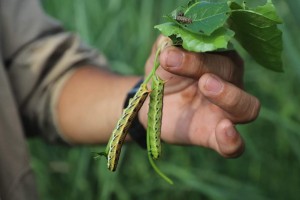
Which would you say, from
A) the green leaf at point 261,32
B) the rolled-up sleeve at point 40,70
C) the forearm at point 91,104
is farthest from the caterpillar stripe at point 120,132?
the rolled-up sleeve at point 40,70

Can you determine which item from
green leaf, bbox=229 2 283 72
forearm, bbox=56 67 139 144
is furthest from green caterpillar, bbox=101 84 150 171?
forearm, bbox=56 67 139 144

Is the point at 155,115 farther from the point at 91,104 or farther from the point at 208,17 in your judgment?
the point at 91,104

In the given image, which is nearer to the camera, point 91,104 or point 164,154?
point 91,104

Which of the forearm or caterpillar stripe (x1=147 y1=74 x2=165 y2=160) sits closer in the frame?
caterpillar stripe (x1=147 y1=74 x2=165 y2=160)

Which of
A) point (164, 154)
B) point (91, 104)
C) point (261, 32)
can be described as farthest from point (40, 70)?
point (261, 32)

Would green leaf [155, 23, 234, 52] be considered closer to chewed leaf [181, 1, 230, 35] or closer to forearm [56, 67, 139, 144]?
chewed leaf [181, 1, 230, 35]

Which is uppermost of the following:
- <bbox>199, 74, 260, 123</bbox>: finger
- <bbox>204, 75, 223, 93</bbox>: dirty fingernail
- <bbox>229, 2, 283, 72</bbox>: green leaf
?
<bbox>229, 2, 283, 72</bbox>: green leaf
